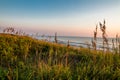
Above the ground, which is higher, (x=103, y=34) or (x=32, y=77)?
(x=103, y=34)

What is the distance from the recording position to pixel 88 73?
211 inches

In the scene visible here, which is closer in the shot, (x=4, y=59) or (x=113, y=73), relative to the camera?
(x=113, y=73)

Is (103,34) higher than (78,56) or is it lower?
higher

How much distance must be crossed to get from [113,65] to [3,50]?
3.67 meters

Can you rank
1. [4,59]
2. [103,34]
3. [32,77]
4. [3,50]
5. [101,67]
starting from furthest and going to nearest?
[3,50], [4,59], [103,34], [101,67], [32,77]

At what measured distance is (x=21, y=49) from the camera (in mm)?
8250

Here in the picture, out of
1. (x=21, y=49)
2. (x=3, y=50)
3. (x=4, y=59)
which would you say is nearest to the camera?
(x=4, y=59)

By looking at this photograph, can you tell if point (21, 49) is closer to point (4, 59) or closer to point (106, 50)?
point (4, 59)

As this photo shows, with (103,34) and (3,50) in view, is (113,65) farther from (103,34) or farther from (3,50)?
(3,50)

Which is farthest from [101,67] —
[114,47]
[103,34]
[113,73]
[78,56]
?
[78,56]

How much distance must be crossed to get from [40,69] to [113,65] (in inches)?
87.3

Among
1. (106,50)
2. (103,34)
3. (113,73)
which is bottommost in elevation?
(113,73)

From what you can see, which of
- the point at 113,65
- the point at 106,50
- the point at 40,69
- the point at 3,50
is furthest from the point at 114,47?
the point at 3,50

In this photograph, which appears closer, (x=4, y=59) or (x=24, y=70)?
(x=24, y=70)
